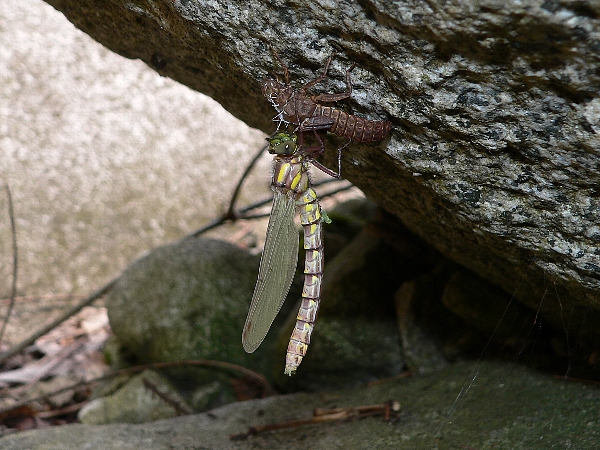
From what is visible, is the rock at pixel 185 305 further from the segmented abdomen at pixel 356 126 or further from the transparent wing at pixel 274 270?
the segmented abdomen at pixel 356 126

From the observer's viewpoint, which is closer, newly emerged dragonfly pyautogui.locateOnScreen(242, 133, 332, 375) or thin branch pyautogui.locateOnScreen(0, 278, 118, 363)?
newly emerged dragonfly pyautogui.locateOnScreen(242, 133, 332, 375)

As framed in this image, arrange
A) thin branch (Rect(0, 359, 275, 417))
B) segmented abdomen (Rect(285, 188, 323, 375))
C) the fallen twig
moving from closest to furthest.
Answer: segmented abdomen (Rect(285, 188, 323, 375))
the fallen twig
thin branch (Rect(0, 359, 275, 417))

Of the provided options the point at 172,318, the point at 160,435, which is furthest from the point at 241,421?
the point at 172,318

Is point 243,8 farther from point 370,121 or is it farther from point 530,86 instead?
point 530,86

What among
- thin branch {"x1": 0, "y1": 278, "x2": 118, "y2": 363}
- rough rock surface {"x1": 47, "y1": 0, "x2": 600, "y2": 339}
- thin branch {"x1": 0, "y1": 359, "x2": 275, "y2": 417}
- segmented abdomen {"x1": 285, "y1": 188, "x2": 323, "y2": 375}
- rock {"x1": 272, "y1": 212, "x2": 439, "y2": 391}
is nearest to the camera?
rough rock surface {"x1": 47, "y1": 0, "x2": 600, "y2": 339}

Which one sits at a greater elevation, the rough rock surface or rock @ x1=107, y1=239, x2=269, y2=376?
the rough rock surface

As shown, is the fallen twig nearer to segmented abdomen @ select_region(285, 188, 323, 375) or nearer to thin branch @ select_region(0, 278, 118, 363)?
segmented abdomen @ select_region(285, 188, 323, 375)

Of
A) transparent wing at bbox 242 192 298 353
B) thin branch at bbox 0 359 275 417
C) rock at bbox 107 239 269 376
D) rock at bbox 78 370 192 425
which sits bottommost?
rock at bbox 78 370 192 425

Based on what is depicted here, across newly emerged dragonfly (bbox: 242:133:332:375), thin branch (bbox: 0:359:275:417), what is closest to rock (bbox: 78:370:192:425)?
thin branch (bbox: 0:359:275:417)

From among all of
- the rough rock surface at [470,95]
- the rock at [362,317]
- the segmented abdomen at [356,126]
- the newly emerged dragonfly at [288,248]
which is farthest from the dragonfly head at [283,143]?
the rock at [362,317]
